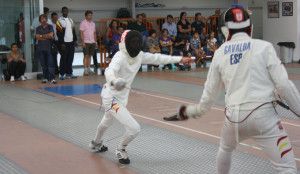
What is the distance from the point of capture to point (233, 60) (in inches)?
120

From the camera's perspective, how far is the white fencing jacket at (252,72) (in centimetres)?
287

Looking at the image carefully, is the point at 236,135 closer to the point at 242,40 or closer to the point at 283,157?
the point at 283,157

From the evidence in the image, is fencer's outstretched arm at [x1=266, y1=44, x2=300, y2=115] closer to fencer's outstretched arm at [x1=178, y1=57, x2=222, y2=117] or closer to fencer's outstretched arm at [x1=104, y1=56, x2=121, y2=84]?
fencer's outstretched arm at [x1=178, y1=57, x2=222, y2=117]

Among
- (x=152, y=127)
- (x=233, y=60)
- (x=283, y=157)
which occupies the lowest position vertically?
(x=152, y=127)

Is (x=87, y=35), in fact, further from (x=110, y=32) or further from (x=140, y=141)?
(x=140, y=141)

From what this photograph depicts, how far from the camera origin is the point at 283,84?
2840 mm

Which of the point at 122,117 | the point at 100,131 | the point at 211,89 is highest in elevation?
the point at 211,89

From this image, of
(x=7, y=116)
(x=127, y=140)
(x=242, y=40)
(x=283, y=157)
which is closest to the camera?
(x=283, y=157)

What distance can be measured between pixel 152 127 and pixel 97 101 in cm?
233

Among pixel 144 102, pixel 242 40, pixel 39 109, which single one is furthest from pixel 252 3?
pixel 242 40

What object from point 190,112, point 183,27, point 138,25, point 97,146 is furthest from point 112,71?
point 183,27

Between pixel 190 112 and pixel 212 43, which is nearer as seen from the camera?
pixel 190 112

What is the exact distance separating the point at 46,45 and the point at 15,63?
3.31ft

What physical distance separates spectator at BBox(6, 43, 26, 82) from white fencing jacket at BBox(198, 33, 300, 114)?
9001 millimetres
